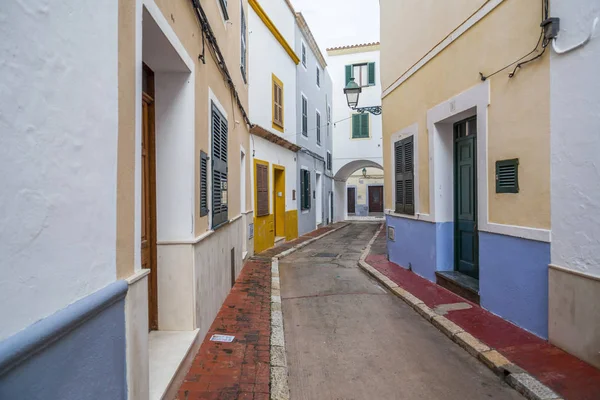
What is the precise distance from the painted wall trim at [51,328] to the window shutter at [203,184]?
226cm

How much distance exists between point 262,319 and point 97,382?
3.54m

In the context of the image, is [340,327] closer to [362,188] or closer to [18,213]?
[18,213]

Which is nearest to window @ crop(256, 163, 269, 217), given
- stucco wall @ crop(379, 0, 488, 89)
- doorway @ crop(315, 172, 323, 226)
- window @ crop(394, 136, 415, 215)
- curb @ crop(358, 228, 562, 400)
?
window @ crop(394, 136, 415, 215)

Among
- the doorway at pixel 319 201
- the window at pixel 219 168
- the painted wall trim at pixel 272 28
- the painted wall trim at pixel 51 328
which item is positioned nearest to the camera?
the painted wall trim at pixel 51 328

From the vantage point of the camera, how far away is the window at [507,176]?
4.65 metres

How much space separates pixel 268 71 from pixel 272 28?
1.41m

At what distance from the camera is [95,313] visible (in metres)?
1.77

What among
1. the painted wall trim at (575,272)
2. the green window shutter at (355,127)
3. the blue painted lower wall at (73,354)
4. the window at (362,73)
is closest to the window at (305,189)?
the green window shutter at (355,127)

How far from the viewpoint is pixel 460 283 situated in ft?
19.9

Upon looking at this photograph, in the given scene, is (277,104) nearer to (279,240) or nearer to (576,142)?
(279,240)

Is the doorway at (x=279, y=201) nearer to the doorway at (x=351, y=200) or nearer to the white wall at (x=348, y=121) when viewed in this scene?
the white wall at (x=348, y=121)

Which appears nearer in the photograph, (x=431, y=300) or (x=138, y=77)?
(x=138, y=77)

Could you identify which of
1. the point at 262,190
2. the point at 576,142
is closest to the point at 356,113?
the point at 262,190

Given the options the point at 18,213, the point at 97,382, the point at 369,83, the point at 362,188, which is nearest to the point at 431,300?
the point at 97,382
